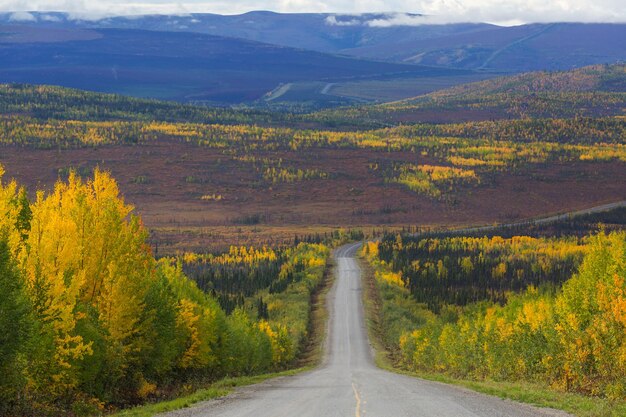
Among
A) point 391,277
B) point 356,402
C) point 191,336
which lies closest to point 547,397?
point 356,402

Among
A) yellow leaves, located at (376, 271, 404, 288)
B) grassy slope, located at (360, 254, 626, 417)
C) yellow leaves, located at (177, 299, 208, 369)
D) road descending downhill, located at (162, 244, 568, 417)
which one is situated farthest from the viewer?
yellow leaves, located at (376, 271, 404, 288)

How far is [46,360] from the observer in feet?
133

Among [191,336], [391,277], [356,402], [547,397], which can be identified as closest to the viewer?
[356,402]

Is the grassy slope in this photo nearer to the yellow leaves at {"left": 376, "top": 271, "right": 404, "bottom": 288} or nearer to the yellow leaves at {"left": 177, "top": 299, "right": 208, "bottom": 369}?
the yellow leaves at {"left": 177, "top": 299, "right": 208, "bottom": 369}

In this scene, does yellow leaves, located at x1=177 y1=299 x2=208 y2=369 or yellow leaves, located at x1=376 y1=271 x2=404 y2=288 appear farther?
yellow leaves, located at x1=376 y1=271 x2=404 y2=288

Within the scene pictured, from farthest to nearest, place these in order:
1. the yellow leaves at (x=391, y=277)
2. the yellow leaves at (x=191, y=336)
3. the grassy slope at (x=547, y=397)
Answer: the yellow leaves at (x=391, y=277), the yellow leaves at (x=191, y=336), the grassy slope at (x=547, y=397)

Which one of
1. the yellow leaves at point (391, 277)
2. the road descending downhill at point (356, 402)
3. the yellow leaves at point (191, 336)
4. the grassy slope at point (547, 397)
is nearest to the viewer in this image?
the grassy slope at point (547, 397)

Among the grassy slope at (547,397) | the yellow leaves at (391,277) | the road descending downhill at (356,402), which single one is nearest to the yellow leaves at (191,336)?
the road descending downhill at (356,402)

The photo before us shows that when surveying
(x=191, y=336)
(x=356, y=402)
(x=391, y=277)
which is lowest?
(x=391, y=277)

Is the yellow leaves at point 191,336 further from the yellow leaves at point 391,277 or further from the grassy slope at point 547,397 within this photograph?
the yellow leaves at point 391,277

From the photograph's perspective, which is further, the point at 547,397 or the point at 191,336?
the point at 191,336

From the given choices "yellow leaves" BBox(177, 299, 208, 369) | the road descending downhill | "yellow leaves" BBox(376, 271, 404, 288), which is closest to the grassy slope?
the road descending downhill

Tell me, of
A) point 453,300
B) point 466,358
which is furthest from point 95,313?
point 453,300

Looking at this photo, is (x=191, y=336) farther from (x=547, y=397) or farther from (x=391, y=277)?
(x=391, y=277)
